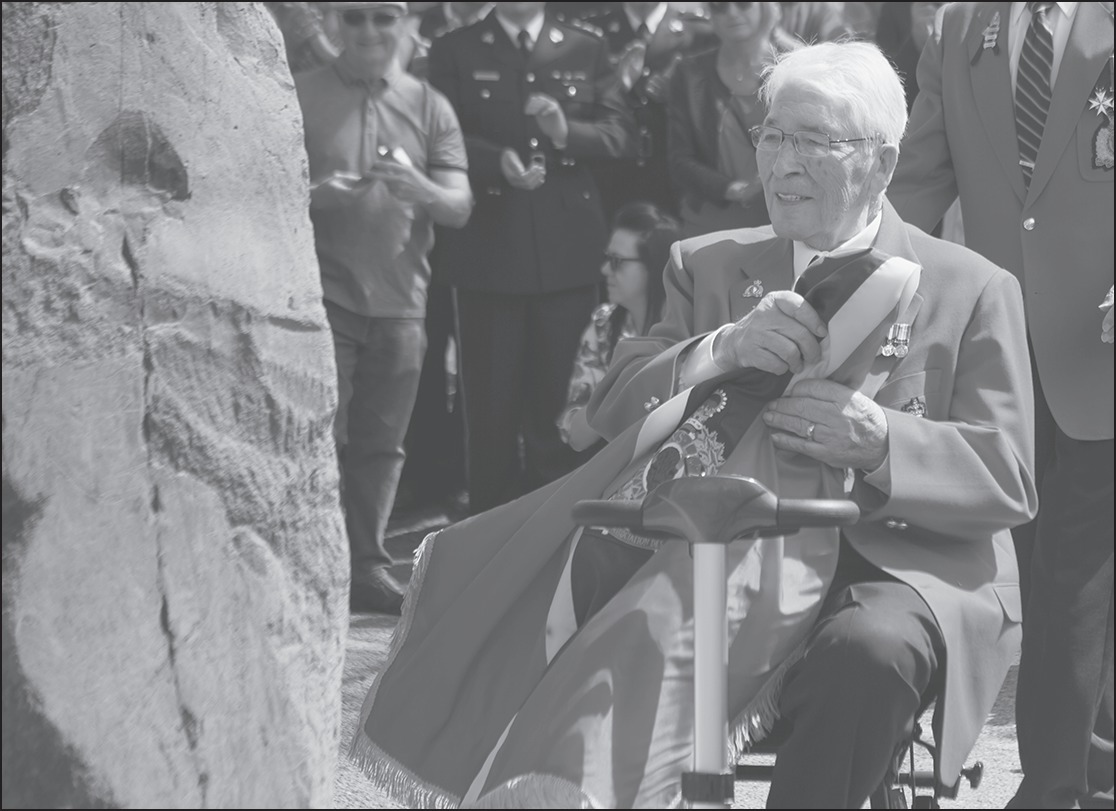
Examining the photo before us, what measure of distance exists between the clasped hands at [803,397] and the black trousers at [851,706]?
26cm

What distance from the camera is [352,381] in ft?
19.1

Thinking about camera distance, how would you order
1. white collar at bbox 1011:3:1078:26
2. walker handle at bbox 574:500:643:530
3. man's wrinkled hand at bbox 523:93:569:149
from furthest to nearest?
man's wrinkled hand at bbox 523:93:569:149, white collar at bbox 1011:3:1078:26, walker handle at bbox 574:500:643:530

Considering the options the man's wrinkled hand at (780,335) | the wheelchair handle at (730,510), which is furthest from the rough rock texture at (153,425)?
the man's wrinkled hand at (780,335)

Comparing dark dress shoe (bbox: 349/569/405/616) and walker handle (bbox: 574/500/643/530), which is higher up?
walker handle (bbox: 574/500/643/530)

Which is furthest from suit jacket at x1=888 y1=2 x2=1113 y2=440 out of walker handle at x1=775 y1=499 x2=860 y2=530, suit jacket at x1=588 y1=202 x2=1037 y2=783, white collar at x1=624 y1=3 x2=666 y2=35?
white collar at x1=624 y1=3 x2=666 y2=35

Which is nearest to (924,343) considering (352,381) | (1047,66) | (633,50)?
(1047,66)

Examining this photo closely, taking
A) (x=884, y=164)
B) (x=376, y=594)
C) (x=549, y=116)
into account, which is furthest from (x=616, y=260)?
(x=884, y=164)

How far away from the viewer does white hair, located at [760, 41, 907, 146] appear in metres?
3.12

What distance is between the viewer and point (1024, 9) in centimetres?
392

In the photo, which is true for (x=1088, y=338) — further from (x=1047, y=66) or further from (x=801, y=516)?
(x=801, y=516)

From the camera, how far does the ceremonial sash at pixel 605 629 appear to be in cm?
272

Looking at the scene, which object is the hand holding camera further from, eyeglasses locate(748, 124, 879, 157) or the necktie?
eyeglasses locate(748, 124, 879, 157)

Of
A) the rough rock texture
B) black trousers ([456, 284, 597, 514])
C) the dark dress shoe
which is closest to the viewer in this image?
the rough rock texture

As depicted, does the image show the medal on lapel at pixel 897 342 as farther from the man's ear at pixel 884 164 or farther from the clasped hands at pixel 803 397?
the man's ear at pixel 884 164
